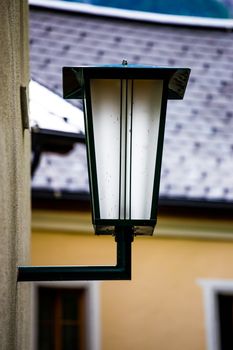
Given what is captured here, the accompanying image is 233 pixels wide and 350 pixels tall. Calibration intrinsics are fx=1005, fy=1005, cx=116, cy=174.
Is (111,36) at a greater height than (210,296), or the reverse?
(111,36)

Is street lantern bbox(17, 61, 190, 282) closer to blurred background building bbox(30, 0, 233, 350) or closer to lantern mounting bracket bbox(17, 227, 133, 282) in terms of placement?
lantern mounting bracket bbox(17, 227, 133, 282)

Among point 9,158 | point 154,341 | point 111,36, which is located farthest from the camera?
point 111,36

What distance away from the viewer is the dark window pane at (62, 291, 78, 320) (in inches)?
394

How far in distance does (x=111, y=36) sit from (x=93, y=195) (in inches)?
351

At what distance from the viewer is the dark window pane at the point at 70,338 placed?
9.85 meters

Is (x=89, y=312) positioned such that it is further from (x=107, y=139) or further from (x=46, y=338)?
(x=107, y=139)

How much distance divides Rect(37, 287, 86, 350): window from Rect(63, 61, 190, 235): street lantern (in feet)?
22.6

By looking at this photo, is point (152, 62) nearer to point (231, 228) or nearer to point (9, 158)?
point (231, 228)

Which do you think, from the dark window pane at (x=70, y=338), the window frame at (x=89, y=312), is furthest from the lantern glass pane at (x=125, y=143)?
the dark window pane at (x=70, y=338)

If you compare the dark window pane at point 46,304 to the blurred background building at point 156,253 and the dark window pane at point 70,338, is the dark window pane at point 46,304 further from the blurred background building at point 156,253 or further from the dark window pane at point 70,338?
the dark window pane at point 70,338

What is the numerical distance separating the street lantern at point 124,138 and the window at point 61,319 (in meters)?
6.89

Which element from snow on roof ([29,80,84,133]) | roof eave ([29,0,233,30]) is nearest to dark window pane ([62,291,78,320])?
snow on roof ([29,80,84,133])

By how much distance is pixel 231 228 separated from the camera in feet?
33.4

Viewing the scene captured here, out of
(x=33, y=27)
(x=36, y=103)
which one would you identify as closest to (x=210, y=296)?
(x=33, y=27)
